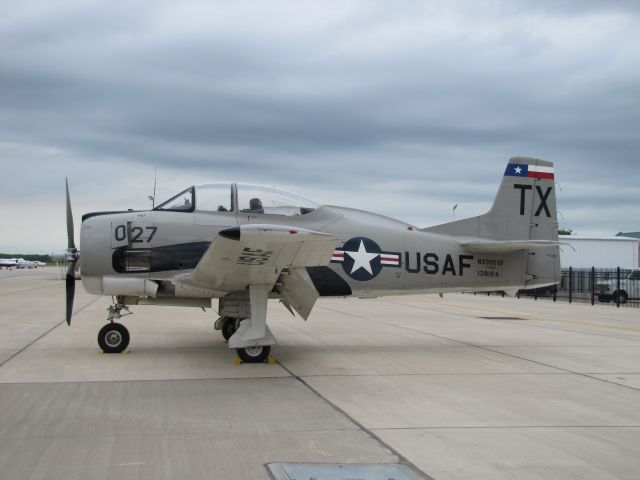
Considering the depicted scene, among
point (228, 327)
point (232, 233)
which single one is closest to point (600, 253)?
point (228, 327)

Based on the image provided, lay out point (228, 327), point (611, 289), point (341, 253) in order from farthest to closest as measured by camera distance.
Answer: point (611, 289) → point (228, 327) → point (341, 253)

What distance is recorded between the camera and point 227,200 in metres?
10.2

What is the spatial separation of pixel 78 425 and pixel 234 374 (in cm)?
305

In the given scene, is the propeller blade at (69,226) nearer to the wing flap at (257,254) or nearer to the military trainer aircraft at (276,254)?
the military trainer aircraft at (276,254)

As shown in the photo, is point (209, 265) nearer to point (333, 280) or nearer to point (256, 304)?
point (256, 304)

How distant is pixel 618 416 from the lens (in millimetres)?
6586

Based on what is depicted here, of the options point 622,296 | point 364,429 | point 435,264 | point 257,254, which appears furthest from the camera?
point 622,296

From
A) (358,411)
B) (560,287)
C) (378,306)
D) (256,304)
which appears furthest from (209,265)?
(560,287)

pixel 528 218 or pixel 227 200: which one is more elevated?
pixel 227 200

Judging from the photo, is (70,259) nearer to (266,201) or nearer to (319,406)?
(266,201)

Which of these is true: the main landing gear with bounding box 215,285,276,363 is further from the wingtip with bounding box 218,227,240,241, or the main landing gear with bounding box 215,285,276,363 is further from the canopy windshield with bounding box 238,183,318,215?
the wingtip with bounding box 218,227,240,241

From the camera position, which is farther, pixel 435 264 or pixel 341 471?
pixel 435 264

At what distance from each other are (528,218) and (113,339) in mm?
7489

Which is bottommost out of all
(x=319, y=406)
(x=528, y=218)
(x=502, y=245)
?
(x=319, y=406)
